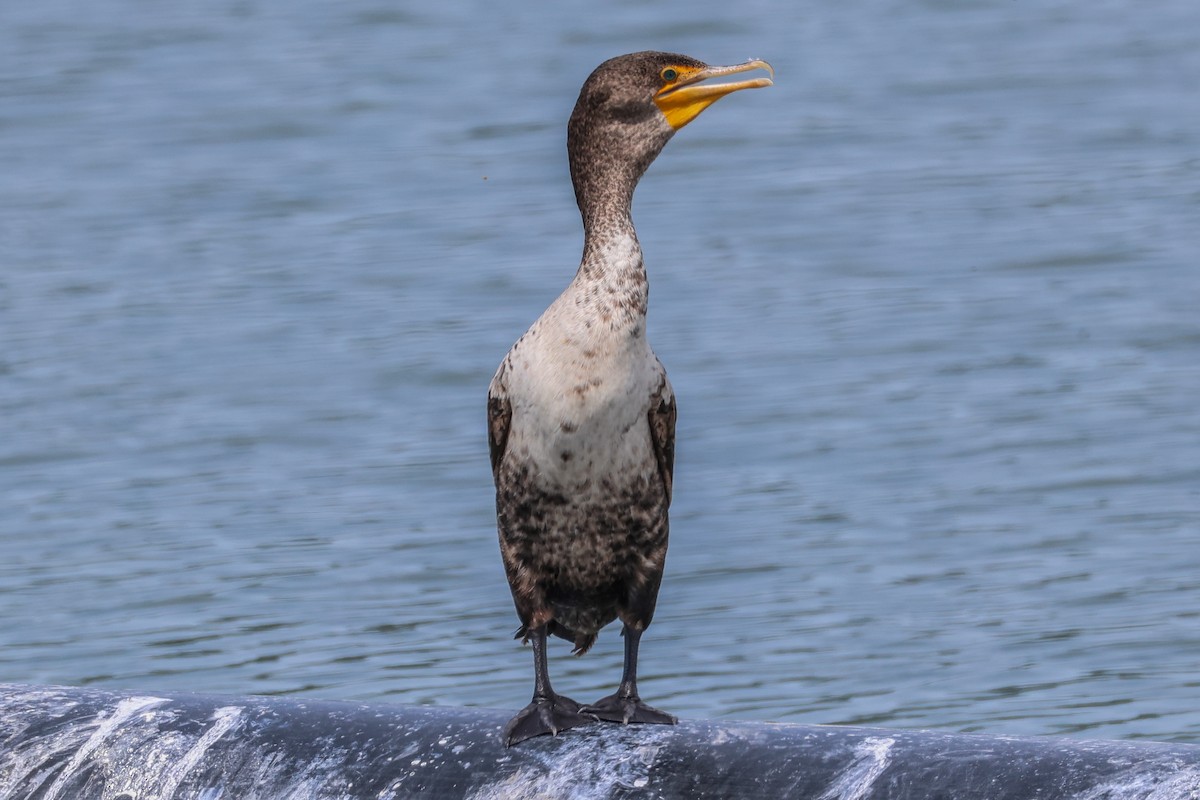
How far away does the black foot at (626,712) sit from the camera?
199 inches

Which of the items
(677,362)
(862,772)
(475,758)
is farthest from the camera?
(677,362)

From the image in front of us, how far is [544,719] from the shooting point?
4949 mm

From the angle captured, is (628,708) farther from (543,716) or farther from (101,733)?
(101,733)

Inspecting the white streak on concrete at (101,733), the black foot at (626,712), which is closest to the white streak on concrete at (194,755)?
the white streak on concrete at (101,733)

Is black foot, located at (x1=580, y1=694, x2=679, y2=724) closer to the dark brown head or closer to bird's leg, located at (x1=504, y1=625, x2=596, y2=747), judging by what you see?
bird's leg, located at (x1=504, y1=625, x2=596, y2=747)

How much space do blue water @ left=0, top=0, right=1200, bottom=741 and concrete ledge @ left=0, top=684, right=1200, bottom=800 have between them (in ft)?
10.1

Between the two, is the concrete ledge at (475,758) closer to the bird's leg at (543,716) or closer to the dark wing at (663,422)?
the bird's leg at (543,716)

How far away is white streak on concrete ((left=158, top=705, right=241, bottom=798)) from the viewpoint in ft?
16.4

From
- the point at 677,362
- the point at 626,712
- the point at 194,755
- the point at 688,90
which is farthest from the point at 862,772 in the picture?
the point at 677,362

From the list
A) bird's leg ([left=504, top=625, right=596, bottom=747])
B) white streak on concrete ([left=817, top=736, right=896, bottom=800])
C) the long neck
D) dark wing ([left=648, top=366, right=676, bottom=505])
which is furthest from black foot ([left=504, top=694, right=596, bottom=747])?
the long neck

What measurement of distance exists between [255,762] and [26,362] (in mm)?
7583

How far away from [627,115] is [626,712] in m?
1.24

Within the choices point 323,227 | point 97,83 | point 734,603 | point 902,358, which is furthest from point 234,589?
point 97,83

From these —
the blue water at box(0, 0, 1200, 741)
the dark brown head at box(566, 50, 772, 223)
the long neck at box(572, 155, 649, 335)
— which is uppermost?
the dark brown head at box(566, 50, 772, 223)
